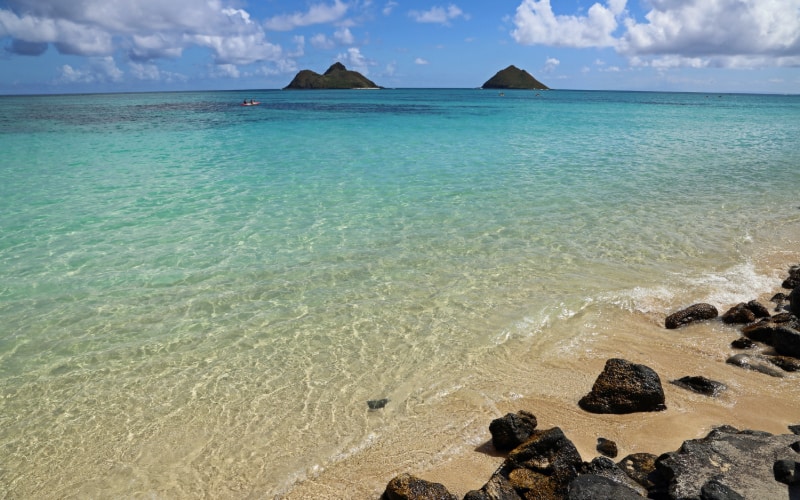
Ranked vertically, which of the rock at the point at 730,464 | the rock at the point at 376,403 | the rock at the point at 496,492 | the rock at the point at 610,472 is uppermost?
the rock at the point at 730,464

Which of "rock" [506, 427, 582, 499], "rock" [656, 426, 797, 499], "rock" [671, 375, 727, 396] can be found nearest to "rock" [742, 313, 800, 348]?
"rock" [671, 375, 727, 396]

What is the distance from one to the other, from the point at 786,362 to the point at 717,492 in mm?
4204

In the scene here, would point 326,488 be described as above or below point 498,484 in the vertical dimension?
below

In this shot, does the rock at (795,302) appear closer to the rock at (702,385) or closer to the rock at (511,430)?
the rock at (702,385)

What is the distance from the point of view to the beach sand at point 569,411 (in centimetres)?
546

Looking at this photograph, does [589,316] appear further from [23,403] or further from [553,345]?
[23,403]

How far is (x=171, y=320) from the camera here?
28.1 feet

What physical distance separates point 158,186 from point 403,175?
927 centimetres

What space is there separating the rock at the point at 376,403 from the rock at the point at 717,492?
360 centimetres

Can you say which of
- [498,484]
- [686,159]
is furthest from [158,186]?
[686,159]

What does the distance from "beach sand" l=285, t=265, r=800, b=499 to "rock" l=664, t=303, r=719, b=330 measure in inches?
10.0

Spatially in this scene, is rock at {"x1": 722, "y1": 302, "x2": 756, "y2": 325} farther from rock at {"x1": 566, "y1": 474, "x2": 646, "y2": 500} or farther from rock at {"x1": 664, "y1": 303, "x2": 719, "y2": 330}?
rock at {"x1": 566, "y1": 474, "x2": 646, "y2": 500}

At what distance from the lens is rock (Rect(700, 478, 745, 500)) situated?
3996 millimetres

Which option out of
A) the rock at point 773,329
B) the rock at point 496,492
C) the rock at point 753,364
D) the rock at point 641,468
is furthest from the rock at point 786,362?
the rock at point 496,492
